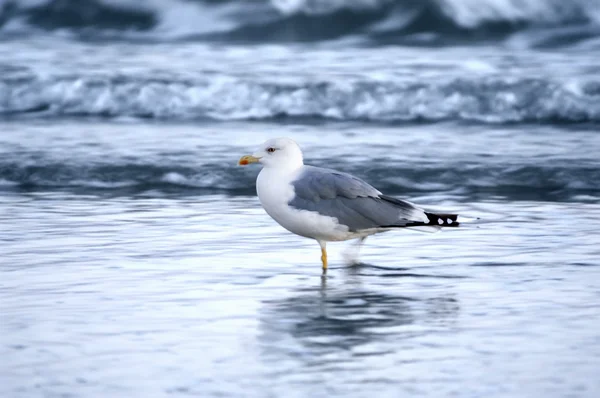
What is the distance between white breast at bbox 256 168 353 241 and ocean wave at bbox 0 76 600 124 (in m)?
6.73

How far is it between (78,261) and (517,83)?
8457 mm

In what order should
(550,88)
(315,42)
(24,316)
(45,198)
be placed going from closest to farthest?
(24,316), (45,198), (550,88), (315,42)

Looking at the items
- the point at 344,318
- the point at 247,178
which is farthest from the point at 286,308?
the point at 247,178

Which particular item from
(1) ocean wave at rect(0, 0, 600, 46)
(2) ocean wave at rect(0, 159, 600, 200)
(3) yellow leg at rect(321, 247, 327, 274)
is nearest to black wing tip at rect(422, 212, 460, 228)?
(3) yellow leg at rect(321, 247, 327, 274)

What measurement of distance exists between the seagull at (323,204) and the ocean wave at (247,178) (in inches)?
103

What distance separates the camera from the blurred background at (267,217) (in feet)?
14.0

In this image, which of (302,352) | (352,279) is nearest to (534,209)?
(352,279)

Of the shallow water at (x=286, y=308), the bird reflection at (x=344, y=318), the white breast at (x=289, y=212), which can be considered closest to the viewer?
the shallow water at (x=286, y=308)

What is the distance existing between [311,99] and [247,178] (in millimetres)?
4342

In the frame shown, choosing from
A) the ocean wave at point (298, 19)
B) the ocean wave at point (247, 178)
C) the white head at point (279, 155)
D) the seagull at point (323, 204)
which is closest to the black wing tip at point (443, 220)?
the seagull at point (323, 204)

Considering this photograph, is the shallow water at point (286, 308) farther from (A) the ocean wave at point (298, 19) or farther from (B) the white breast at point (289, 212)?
(A) the ocean wave at point (298, 19)

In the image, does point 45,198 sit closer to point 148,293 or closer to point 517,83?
point 148,293

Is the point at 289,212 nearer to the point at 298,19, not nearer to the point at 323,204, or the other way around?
the point at 323,204

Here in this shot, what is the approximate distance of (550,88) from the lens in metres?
13.2
